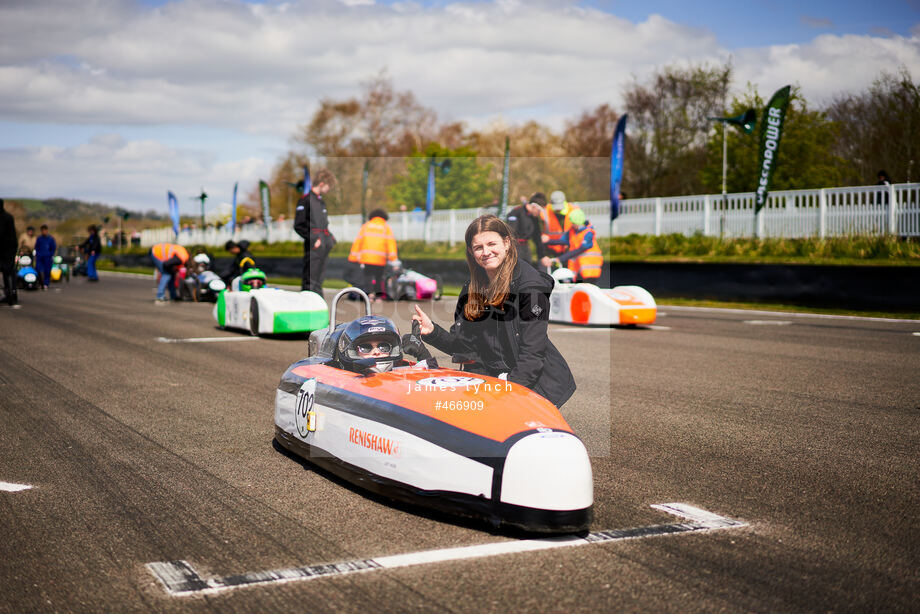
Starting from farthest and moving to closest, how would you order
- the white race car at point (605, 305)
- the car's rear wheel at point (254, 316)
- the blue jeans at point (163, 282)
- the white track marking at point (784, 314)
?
the blue jeans at point (163, 282) → the white track marking at point (784, 314) → the white race car at point (605, 305) → the car's rear wheel at point (254, 316)

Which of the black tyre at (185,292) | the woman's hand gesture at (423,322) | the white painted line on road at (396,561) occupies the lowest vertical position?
the white painted line on road at (396,561)

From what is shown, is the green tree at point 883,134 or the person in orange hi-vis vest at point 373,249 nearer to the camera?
the person in orange hi-vis vest at point 373,249

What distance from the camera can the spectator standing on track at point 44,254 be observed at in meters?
23.5

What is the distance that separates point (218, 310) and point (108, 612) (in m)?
9.68

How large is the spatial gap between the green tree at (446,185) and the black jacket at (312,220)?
3268 cm

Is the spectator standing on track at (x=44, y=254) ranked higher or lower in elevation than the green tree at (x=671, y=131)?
lower

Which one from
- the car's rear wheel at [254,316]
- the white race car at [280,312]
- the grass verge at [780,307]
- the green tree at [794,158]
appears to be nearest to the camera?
the white race car at [280,312]

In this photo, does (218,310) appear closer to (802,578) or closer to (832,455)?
(832,455)

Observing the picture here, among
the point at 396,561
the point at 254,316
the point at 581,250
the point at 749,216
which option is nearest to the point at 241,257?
the point at 254,316

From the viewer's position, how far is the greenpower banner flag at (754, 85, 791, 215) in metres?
21.2

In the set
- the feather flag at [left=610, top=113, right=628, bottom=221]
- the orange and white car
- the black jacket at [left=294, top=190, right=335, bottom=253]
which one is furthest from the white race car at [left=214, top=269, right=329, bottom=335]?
the feather flag at [left=610, top=113, right=628, bottom=221]

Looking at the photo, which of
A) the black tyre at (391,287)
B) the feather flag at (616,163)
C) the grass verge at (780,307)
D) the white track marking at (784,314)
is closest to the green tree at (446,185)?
the feather flag at (616,163)

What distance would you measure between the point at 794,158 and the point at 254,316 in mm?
33944

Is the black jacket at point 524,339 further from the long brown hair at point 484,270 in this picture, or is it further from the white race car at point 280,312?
the white race car at point 280,312
